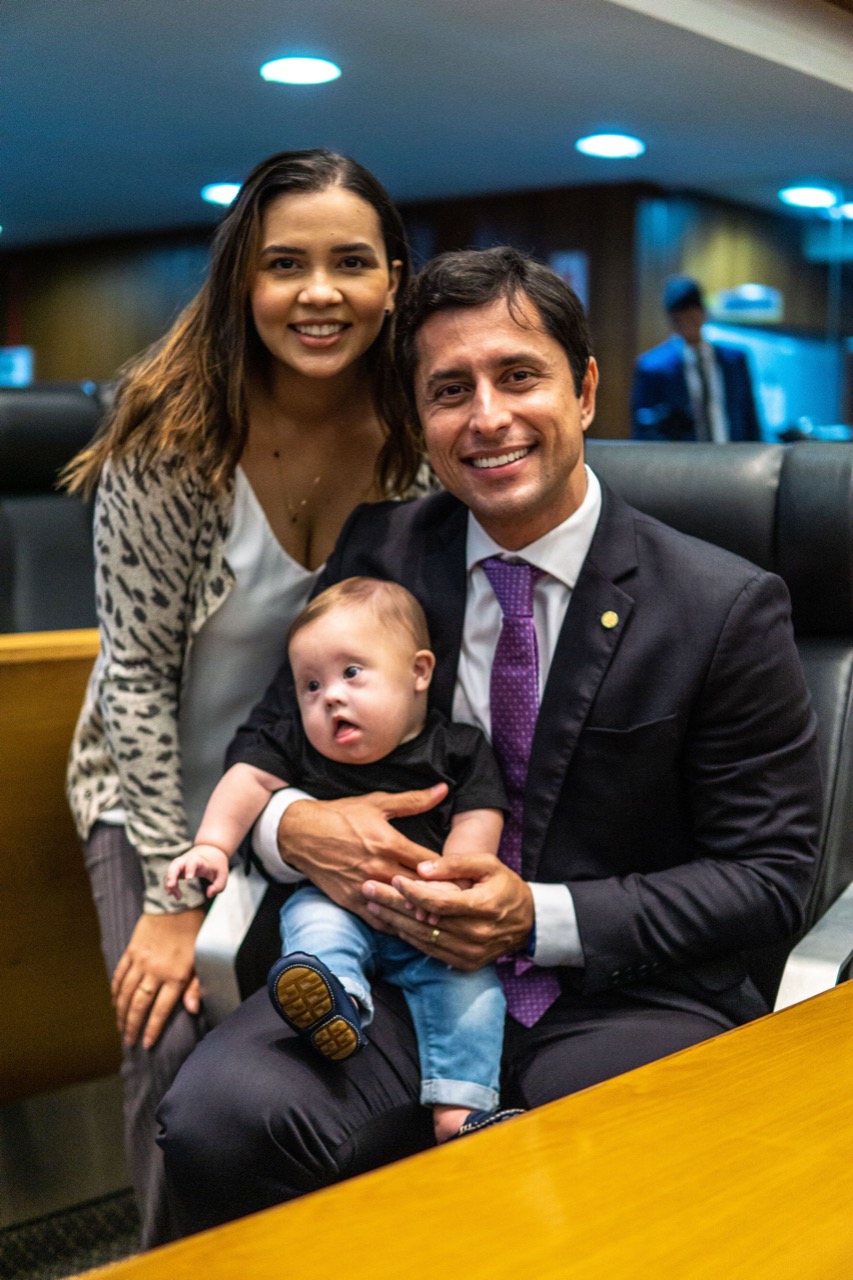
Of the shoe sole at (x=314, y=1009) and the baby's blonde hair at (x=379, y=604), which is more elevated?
the baby's blonde hair at (x=379, y=604)

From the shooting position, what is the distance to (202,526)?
1.81 m

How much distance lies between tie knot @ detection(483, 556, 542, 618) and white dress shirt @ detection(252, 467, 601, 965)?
1 cm

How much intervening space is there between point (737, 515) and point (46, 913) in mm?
1199

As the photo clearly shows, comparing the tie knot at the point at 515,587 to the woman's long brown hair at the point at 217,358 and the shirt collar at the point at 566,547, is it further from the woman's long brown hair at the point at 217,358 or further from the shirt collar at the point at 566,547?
the woman's long brown hair at the point at 217,358

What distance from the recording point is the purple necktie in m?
1.60

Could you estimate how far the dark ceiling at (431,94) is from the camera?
4520mm

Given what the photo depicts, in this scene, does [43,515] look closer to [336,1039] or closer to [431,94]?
[336,1039]

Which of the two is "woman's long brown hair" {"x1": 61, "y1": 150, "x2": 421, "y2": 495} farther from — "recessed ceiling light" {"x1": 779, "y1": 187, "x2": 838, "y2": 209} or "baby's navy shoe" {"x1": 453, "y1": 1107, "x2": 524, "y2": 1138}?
"recessed ceiling light" {"x1": 779, "y1": 187, "x2": 838, "y2": 209}

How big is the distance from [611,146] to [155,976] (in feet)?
19.7

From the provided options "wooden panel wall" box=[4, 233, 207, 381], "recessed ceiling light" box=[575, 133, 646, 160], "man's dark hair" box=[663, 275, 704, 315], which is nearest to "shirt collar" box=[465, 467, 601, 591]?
"man's dark hair" box=[663, 275, 704, 315]

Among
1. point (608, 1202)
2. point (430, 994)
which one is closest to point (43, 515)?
point (430, 994)

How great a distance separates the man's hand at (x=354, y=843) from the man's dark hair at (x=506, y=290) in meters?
0.55

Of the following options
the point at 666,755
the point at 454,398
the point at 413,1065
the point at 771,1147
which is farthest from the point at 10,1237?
the point at 771,1147

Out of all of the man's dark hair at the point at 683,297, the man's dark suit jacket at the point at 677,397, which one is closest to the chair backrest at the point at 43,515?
the man's dark suit jacket at the point at 677,397
